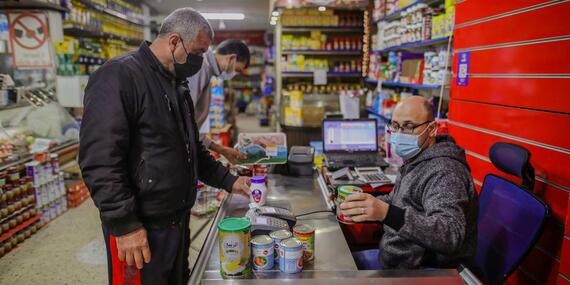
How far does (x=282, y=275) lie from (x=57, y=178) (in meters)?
4.40

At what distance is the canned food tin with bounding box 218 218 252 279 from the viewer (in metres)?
1.45

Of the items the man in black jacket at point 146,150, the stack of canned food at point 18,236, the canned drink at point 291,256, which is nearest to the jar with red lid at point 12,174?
Answer: the stack of canned food at point 18,236

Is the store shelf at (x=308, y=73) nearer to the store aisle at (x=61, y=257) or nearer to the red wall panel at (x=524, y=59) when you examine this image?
the store aisle at (x=61, y=257)

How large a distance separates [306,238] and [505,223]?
3.87ft

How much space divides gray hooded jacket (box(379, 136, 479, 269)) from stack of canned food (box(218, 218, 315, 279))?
0.39 metres

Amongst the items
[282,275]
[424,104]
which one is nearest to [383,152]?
[424,104]

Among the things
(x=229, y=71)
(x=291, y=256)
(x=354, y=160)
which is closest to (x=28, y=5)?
(x=229, y=71)

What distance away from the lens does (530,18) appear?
243 cm

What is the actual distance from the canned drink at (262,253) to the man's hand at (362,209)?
325 mm

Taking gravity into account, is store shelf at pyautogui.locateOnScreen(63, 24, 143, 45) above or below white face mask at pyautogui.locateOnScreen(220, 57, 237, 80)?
above

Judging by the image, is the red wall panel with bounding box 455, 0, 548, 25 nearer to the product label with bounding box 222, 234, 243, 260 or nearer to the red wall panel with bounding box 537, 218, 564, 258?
the red wall panel with bounding box 537, 218, 564, 258

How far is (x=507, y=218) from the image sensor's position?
2.09 m

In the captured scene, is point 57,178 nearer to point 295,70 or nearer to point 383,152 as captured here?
point 383,152

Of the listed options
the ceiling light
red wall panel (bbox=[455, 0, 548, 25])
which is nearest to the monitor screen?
red wall panel (bbox=[455, 0, 548, 25])
